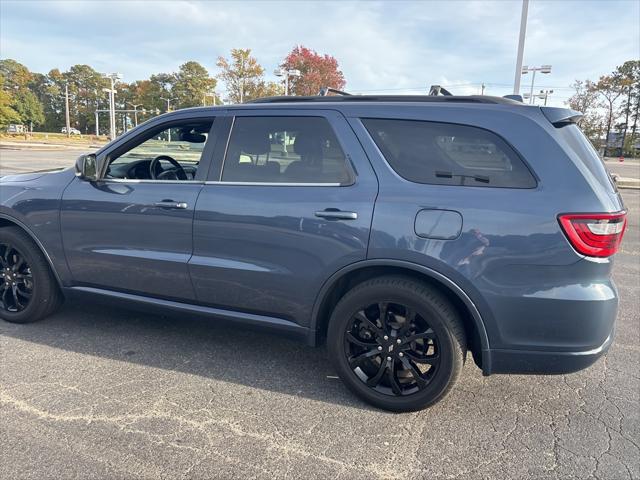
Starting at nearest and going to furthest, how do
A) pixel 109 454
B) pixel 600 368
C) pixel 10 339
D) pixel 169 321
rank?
pixel 109 454 < pixel 600 368 < pixel 10 339 < pixel 169 321

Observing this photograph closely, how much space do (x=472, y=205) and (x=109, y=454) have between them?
7.42ft

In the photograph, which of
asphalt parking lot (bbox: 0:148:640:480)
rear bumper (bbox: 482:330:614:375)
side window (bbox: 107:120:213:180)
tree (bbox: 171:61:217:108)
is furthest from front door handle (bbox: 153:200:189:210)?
tree (bbox: 171:61:217:108)

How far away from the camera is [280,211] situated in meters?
2.97

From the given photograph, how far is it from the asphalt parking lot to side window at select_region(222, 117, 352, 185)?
4.42ft

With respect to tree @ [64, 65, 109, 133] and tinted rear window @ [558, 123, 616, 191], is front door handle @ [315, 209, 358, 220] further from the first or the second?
tree @ [64, 65, 109, 133]

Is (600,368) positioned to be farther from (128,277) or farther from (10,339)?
Answer: (10,339)

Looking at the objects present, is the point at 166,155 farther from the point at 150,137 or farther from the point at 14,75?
the point at 14,75

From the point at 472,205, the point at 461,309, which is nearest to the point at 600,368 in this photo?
the point at 461,309

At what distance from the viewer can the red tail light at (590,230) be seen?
7.97 ft

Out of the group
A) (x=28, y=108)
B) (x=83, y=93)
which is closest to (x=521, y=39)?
(x=28, y=108)

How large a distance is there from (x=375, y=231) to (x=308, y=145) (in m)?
0.75

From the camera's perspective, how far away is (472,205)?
257 cm

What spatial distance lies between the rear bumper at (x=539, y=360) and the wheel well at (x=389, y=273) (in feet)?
0.27

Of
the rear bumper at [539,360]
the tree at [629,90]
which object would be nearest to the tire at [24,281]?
the rear bumper at [539,360]
